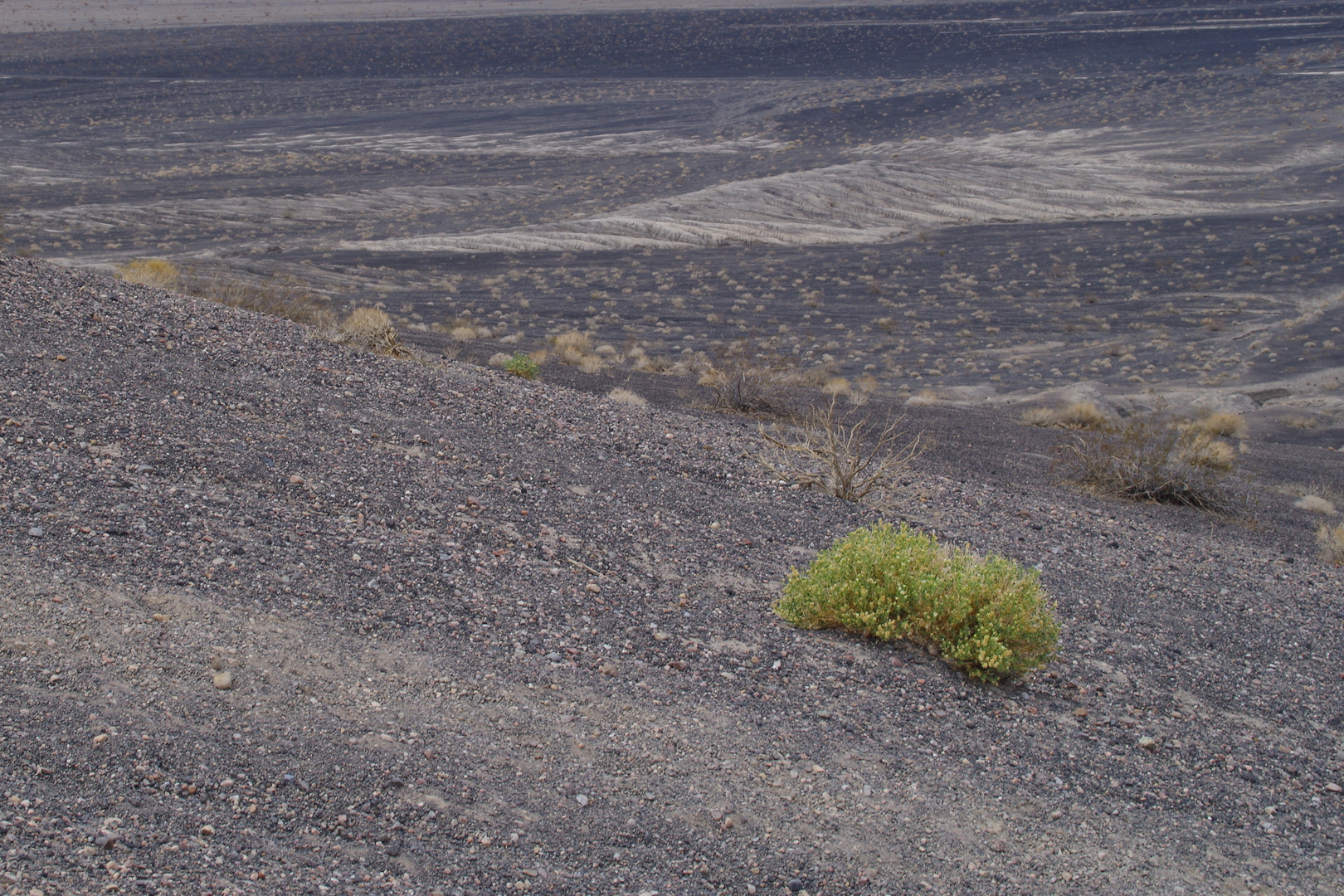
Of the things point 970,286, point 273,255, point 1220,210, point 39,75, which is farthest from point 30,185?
point 1220,210

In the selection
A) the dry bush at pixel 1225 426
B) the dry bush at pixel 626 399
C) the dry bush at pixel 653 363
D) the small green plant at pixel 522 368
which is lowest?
the dry bush at pixel 1225 426

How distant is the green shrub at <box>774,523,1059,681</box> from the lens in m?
5.14

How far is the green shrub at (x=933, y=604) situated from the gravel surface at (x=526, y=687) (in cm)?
16

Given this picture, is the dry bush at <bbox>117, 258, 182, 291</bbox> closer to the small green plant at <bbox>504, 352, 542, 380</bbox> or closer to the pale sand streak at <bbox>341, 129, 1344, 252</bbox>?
the small green plant at <bbox>504, 352, 542, 380</bbox>

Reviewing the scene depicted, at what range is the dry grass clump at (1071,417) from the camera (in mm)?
15078

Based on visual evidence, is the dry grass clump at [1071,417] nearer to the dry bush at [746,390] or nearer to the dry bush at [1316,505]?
the dry bush at [1316,505]

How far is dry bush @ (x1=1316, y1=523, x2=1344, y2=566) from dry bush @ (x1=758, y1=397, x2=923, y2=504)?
161 inches

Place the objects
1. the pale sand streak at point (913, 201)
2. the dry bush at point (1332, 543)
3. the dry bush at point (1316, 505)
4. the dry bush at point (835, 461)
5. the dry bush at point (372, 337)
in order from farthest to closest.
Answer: the pale sand streak at point (913, 201) < the dry bush at point (1316, 505) < the dry bush at point (372, 337) < the dry bush at point (1332, 543) < the dry bush at point (835, 461)

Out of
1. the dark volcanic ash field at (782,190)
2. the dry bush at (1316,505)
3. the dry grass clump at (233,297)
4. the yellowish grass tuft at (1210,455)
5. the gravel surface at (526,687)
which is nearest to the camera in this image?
the gravel surface at (526,687)

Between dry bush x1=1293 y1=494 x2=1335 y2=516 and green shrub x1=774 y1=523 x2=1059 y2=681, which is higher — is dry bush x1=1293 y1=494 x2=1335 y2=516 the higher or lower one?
the lower one

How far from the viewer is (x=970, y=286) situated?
28.5 metres

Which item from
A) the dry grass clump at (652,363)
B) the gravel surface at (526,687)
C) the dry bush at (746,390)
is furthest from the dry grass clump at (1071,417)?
the gravel surface at (526,687)

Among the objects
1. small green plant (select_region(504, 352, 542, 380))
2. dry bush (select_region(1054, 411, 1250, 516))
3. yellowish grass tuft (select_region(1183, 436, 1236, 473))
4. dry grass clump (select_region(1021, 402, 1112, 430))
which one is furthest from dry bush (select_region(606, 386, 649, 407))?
dry grass clump (select_region(1021, 402, 1112, 430))

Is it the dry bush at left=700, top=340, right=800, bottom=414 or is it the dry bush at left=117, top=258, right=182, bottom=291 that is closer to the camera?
the dry bush at left=700, top=340, right=800, bottom=414
